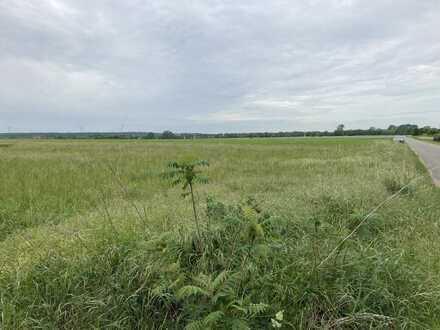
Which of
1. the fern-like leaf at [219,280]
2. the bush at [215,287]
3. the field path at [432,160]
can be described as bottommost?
the field path at [432,160]

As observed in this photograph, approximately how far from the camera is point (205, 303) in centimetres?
206

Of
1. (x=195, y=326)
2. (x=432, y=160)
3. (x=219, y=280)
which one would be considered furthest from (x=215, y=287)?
(x=432, y=160)

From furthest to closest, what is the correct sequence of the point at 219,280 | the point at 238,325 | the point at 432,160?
1. the point at 432,160
2. the point at 219,280
3. the point at 238,325

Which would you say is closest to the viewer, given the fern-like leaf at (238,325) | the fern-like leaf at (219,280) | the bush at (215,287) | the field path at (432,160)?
the fern-like leaf at (238,325)

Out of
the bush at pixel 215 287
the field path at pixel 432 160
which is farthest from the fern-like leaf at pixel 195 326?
the field path at pixel 432 160

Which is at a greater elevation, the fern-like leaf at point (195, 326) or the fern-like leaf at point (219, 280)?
the fern-like leaf at point (219, 280)

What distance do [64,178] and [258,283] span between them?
8.93m

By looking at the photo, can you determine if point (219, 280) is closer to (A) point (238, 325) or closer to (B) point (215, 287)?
(B) point (215, 287)

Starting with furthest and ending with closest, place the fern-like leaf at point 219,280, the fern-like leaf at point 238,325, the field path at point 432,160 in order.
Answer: the field path at point 432,160 < the fern-like leaf at point 219,280 < the fern-like leaf at point 238,325

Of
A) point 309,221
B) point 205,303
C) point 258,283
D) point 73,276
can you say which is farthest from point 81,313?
point 309,221

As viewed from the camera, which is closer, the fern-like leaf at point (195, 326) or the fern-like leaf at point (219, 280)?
the fern-like leaf at point (195, 326)

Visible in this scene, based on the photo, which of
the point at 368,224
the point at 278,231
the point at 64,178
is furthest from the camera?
the point at 64,178

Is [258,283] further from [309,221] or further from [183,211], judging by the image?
[183,211]

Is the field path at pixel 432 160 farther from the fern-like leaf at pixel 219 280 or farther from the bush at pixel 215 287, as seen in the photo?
the fern-like leaf at pixel 219 280
